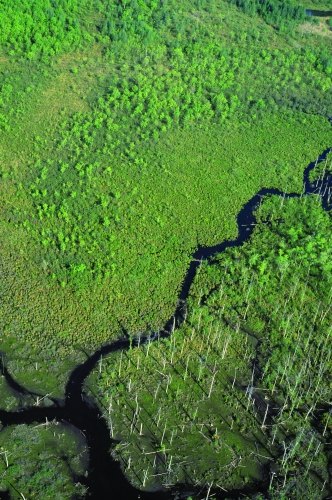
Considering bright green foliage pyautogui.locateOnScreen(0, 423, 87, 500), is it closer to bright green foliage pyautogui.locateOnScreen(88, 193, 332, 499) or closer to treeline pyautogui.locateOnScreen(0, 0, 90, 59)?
bright green foliage pyautogui.locateOnScreen(88, 193, 332, 499)

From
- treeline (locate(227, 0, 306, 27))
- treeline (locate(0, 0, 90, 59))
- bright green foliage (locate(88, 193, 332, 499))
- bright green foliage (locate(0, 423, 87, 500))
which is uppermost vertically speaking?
Answer: treeline (locate(227, 0, 306, 27))

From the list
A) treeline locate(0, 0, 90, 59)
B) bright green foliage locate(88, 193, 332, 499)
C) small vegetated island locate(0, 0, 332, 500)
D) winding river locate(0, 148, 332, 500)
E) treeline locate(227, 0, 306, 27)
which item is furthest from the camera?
treeline locate(227, 0, 306, 27)

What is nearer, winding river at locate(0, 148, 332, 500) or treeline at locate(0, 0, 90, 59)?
winding river at locate(0, 148, 332, 500)

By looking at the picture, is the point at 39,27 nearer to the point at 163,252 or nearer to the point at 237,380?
the point at 163,252

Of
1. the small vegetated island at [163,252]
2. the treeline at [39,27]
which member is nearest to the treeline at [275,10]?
the small vegetated island at [163,252]

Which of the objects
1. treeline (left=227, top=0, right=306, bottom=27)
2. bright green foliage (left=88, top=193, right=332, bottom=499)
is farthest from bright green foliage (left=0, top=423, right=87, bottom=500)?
treeline (left=227, top=0, right=306, bottom=27)

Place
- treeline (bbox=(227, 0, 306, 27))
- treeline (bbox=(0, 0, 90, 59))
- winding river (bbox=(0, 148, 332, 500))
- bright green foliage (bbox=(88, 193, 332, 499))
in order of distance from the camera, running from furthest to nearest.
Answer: treeline (bbox=(227, 0, 306, 27))
treeline (bbox=(0, 0, 90, 59))
bright green foliage (bbox=(88, 193, 332, 499))
winding river (bbox=(0, 148, 332, 500))

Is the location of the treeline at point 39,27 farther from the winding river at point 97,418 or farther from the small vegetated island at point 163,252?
the winding river at point 97,418

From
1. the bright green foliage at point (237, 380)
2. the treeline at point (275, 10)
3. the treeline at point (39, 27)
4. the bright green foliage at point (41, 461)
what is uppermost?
the treeline at point (275, 10)

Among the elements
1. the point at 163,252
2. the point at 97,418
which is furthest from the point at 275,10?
the point at 97,418
